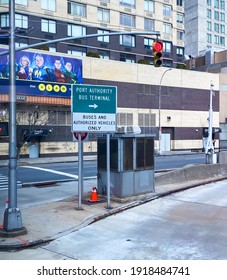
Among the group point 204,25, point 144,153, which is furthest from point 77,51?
point 204,25

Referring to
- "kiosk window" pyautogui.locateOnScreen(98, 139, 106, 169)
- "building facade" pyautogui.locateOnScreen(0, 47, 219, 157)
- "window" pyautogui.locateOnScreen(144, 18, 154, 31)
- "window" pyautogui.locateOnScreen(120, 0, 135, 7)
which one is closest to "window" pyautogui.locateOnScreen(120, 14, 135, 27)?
"window" pyautogui.locateOnScreen(120, 0, 135, 7)

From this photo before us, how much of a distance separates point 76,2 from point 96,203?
4209cm

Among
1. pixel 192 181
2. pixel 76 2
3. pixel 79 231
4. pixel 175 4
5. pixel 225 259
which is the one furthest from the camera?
pixel 175 4

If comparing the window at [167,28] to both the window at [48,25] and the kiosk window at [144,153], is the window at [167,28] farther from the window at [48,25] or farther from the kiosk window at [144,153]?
the kiosk window at [144,153]

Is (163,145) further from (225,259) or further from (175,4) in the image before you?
(225,259)

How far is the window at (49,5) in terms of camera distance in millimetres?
47094

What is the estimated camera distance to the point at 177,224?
10.4m

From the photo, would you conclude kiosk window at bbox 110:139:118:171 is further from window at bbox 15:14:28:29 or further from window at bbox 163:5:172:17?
window at bbox 163:5:172:17

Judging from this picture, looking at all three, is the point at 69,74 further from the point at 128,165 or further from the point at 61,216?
the point at 61,216

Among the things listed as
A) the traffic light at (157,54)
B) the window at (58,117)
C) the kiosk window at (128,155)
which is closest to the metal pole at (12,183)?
the kiosk window at (128,155)

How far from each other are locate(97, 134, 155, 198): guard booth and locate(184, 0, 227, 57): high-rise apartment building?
81.0m

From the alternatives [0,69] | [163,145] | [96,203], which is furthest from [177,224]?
[163,145]

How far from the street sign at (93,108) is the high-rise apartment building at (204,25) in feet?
271
